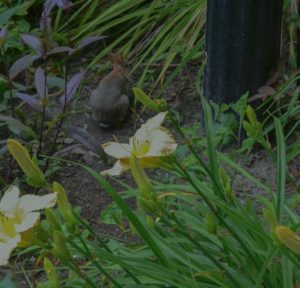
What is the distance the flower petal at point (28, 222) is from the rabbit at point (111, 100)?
200 cm

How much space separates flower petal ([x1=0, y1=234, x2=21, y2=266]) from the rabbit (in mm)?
2030

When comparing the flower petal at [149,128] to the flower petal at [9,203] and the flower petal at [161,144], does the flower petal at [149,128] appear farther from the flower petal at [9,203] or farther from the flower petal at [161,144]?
the flower petal at [9,203]

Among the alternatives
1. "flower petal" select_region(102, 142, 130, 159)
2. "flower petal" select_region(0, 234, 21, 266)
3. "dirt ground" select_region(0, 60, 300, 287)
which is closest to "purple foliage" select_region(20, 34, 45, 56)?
"dirt ground" select_region(0, 60, 300, 287)

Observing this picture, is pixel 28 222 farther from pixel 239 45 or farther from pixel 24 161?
pixel 239 45

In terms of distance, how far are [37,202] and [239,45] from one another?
181cm

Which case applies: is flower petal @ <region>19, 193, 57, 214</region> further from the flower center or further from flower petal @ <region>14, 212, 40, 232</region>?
the flower center

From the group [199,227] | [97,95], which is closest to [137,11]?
[97,95]

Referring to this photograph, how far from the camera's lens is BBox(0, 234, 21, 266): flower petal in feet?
4.58

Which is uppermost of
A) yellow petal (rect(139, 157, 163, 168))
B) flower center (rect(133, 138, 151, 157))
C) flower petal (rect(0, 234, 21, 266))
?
flower center (rect(133, 138, 151, 157))

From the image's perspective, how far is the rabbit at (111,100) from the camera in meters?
3.47

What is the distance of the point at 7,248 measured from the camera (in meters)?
1.41

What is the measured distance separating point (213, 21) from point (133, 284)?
147 centimetres

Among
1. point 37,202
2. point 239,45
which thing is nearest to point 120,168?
point 37,202

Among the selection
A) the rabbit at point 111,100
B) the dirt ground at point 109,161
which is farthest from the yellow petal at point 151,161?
the rabbit at point 111,100
